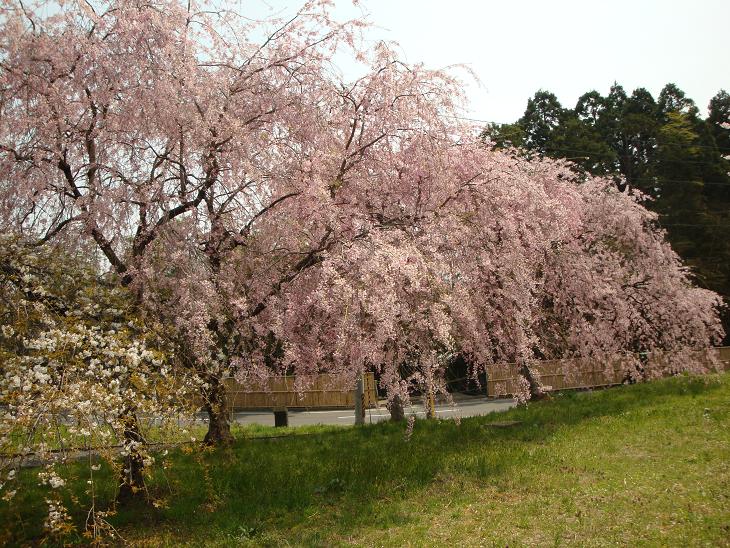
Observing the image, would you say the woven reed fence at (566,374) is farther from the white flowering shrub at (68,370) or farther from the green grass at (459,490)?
the white flowering shrub at (68,370)

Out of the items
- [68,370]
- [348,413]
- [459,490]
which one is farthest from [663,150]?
[68,370]

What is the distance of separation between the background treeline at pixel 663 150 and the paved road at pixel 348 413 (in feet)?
39.9

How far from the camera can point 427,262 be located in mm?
8781

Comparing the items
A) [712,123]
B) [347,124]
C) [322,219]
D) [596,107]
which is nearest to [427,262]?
[322,219]

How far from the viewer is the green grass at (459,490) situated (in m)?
6.94

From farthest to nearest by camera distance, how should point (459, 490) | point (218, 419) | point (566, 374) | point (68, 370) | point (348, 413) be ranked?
point (348, 413) → point (566, 374) → point (218, 419) → point (459, 490) → point (68, 370)

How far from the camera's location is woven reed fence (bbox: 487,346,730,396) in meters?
14.9

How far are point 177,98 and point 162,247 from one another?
2.19 metres

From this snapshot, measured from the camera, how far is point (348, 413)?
81.1 ft

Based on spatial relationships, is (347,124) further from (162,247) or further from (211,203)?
(162,247)

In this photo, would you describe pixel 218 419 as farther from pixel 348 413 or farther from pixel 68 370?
pixel 348 413

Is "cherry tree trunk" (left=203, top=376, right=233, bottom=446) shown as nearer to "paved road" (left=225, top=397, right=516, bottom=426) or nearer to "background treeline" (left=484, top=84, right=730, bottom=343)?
"paved road" (left=225, top=397, right=516, bottom=426)

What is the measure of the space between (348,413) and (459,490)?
16520 mm

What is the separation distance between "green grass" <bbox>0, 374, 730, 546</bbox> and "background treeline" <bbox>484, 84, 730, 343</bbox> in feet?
64.4
